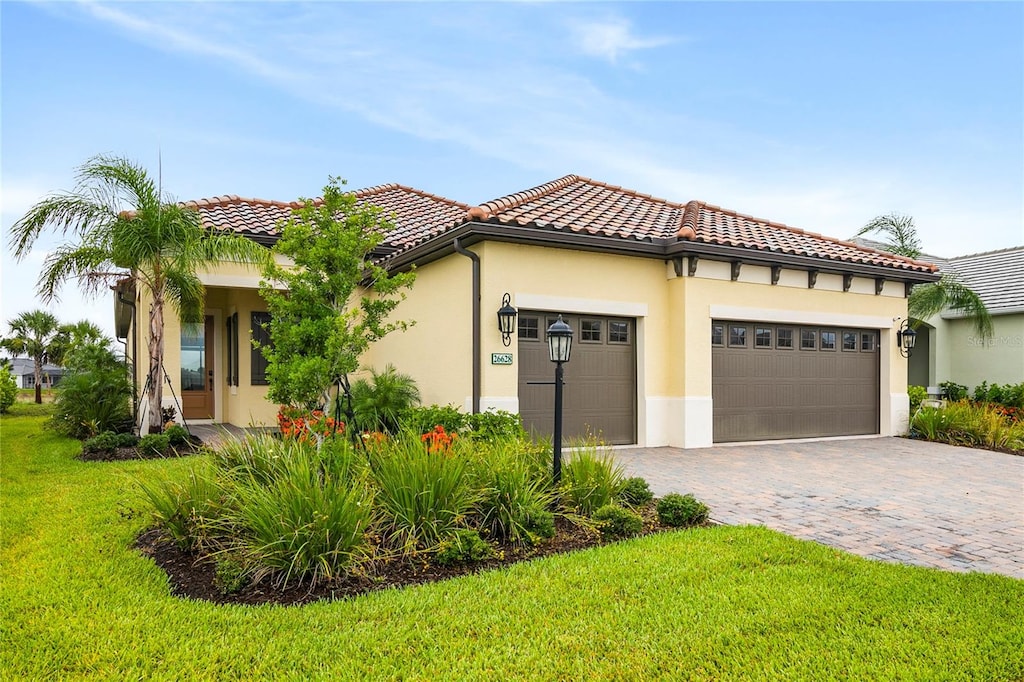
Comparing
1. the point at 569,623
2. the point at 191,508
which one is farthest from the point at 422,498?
the point at 191,508

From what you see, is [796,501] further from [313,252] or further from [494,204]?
[494,204]

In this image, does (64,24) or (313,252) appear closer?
(313,252)

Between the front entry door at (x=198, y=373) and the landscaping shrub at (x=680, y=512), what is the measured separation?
13628mm

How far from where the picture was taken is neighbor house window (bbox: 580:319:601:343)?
10.8 metres

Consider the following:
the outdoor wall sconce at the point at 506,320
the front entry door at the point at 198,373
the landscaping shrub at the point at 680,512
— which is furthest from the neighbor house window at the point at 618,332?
the front entry door at the point at 198,373

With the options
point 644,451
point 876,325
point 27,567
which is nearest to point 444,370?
point 644,451

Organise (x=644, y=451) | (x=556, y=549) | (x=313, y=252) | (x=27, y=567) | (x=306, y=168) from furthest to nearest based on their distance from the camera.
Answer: (x=306, y=168) < (x=644, y=451) < (x=313, y=252) < (x=556, y=549) < (x=27, y=567)

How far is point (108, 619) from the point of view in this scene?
385 cm

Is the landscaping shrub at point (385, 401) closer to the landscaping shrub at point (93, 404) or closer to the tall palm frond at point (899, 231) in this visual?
the landscaping shrub at point (93, 404)

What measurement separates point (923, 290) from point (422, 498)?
53.8 ft

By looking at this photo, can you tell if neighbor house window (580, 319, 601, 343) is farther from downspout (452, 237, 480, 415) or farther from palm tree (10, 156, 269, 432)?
palm tree (10, 156, 269, 432)

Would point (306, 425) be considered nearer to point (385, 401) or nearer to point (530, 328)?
point (385, 401)

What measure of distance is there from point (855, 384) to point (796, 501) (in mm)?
7486

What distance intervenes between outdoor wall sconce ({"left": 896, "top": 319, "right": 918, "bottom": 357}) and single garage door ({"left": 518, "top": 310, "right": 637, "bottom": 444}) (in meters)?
6.46
